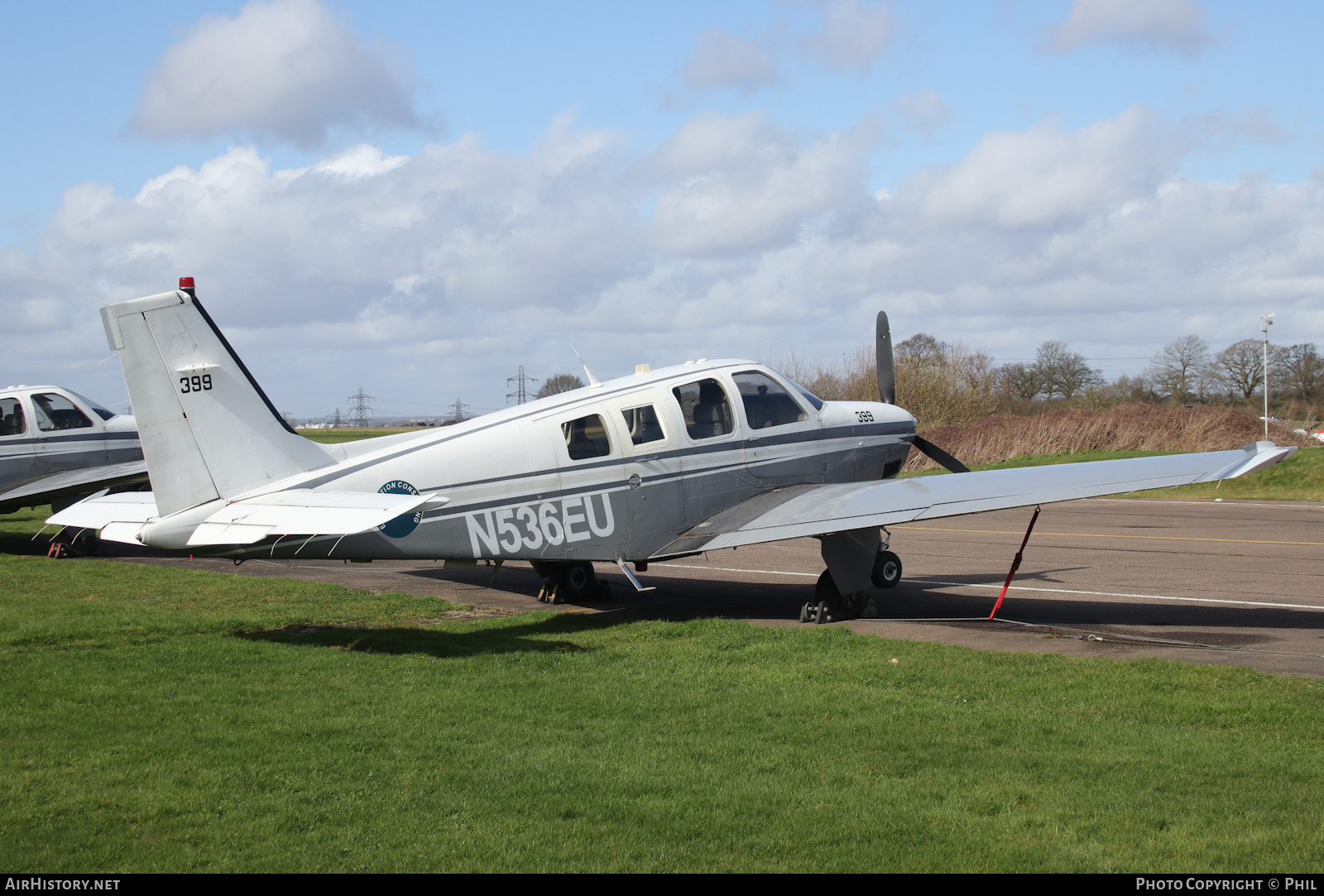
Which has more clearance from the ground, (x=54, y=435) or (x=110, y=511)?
(x=54, y=435)

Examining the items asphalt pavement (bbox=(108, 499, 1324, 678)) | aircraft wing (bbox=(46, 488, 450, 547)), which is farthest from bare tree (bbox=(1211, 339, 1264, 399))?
aircraft wing (bbox=(46, 488, 450, 547))

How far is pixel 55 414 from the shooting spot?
69.1 feet

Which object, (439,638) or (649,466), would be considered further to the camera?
(649,466)

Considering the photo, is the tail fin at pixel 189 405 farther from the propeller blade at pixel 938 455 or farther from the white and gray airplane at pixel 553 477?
the propeller blade at pixel 938 455

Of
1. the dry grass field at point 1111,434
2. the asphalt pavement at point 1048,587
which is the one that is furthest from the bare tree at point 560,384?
the dry grass field at point 1111,434

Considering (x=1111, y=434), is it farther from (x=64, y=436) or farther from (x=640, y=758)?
(x=640, y=758)

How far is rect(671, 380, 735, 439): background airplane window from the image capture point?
40.4ft

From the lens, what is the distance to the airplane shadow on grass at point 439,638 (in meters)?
9.92

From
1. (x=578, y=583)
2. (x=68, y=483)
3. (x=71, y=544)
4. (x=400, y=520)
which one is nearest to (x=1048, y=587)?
(x=578, y=583)

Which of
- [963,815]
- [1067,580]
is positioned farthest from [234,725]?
[1067,580]

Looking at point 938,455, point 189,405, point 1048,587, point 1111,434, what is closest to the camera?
point 189,405

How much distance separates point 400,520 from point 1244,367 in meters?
68.7

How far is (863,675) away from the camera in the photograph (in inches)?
337

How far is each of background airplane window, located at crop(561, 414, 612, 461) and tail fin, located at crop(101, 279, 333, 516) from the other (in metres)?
2.86
